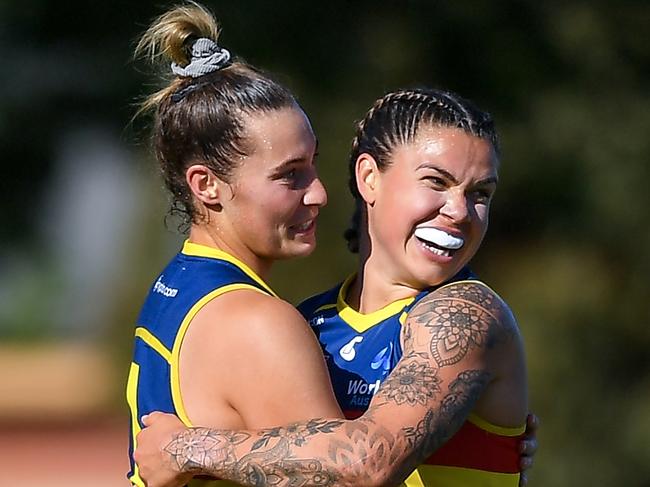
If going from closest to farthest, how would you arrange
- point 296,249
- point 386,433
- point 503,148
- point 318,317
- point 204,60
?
point 386,433, point 296,249, point 204,60, point 318,317, point 503,148

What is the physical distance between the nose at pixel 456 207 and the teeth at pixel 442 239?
1.8 inches

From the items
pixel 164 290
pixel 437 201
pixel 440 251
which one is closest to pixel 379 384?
pixel 440 251

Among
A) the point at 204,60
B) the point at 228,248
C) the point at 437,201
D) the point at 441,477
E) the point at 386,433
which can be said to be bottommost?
the point at 441,477

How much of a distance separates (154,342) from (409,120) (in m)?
0.88

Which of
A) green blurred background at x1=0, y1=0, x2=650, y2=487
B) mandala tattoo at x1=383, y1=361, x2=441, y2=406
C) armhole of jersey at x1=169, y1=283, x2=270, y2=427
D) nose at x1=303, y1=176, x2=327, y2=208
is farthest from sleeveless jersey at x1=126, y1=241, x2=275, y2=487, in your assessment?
green blurred background at x1=0, y1=0, x2=650, y2=487

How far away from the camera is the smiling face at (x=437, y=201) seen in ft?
12.3

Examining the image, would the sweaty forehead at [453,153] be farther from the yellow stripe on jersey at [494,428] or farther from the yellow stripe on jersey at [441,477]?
the yellow stripe on jersey at [441,477]

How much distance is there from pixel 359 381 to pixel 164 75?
1.07m

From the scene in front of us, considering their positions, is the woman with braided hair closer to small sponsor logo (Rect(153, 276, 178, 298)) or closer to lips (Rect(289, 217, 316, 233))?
lips (Rect(289, 217, 316, 233))

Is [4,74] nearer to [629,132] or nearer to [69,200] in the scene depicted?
[69,200]

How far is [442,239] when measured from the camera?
12.3 feet

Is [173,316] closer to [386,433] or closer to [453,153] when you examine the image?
[386,433]

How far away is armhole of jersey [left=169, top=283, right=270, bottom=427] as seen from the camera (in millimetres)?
3559

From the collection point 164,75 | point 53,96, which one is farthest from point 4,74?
point 164,75
